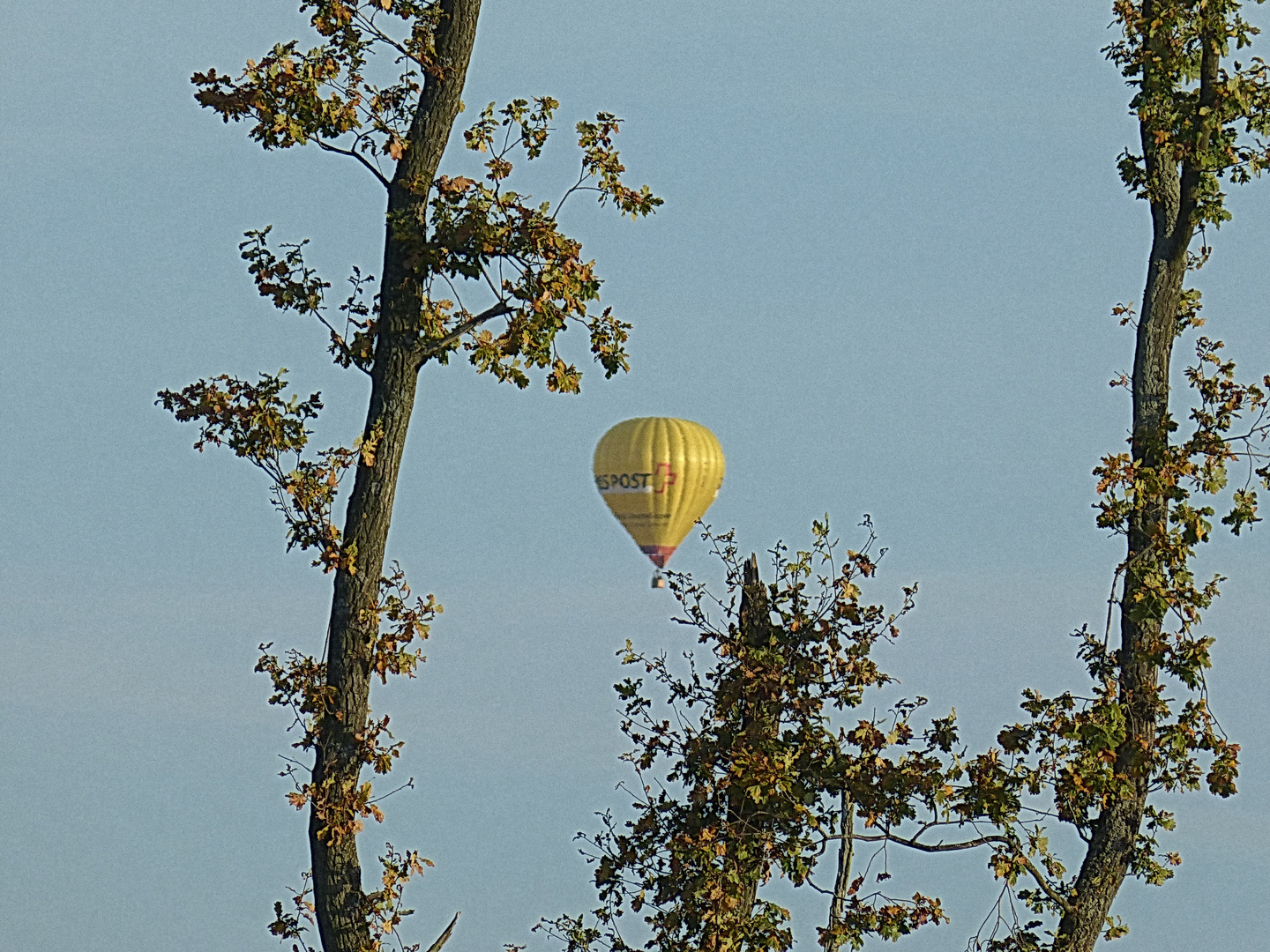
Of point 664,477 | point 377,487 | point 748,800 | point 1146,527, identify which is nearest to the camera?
point 377,487

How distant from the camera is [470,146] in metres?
14.6

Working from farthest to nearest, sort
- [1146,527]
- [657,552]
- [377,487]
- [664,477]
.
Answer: [657,552] → [664,477] → [1146,527] → [377,487]

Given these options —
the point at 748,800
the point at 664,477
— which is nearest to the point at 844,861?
the point at 748,800

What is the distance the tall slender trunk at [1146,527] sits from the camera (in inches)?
610

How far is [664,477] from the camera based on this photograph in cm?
4797

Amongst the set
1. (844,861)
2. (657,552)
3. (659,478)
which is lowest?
(844,861)

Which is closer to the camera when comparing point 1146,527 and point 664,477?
point 1146,527

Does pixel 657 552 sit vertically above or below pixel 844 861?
above

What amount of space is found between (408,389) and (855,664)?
175 inches

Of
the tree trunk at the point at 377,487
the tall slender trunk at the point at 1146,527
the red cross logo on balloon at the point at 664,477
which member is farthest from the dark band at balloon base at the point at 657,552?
the tree trunk at the point at 377,487

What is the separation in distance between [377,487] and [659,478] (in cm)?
3389

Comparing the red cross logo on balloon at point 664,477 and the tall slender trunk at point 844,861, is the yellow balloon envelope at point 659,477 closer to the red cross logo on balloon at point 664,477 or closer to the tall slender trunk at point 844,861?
the red cross logo on balloon at point 664,477

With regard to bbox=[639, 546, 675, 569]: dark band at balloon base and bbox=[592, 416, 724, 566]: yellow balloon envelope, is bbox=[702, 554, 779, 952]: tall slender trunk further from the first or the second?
bbox=[639, 546, 675, 569]: dark band at balloon base

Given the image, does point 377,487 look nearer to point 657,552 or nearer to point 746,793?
point 746,793
